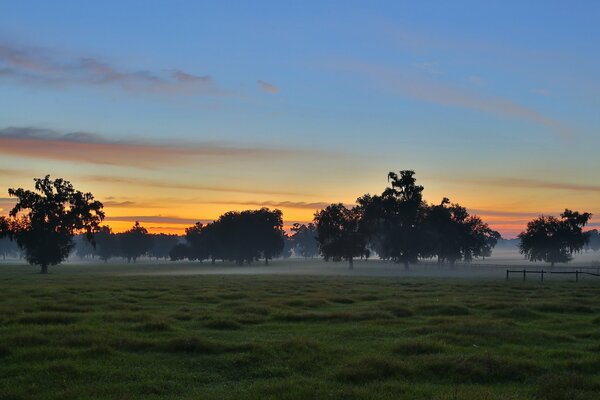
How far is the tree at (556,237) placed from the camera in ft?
452

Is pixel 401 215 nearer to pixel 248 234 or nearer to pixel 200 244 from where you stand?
pixel 248 234

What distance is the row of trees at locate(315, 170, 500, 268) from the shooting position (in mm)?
121062

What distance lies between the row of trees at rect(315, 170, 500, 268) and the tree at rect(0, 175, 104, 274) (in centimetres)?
5760

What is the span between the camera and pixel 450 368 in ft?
53.5

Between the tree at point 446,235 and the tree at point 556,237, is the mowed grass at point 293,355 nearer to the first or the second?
the tree at point 446,235

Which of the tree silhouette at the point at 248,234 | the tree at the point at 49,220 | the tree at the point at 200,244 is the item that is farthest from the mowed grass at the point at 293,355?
the tree at the point at 200,244

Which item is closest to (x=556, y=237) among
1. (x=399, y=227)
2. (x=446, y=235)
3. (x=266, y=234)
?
(x=446, y=235)

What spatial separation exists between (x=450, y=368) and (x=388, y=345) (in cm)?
409

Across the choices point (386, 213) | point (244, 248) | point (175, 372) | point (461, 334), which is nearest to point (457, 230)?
point (386, 213)

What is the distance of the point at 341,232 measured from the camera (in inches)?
5492

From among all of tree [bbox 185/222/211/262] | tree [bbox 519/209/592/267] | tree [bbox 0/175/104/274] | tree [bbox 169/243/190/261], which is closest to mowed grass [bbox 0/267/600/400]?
tree [bbox 0/175/104/274]

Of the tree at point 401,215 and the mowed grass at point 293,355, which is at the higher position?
the tree at point 401,215

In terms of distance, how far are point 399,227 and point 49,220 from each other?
239 ft

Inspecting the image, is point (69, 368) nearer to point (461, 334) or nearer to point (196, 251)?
point (461, 334)
